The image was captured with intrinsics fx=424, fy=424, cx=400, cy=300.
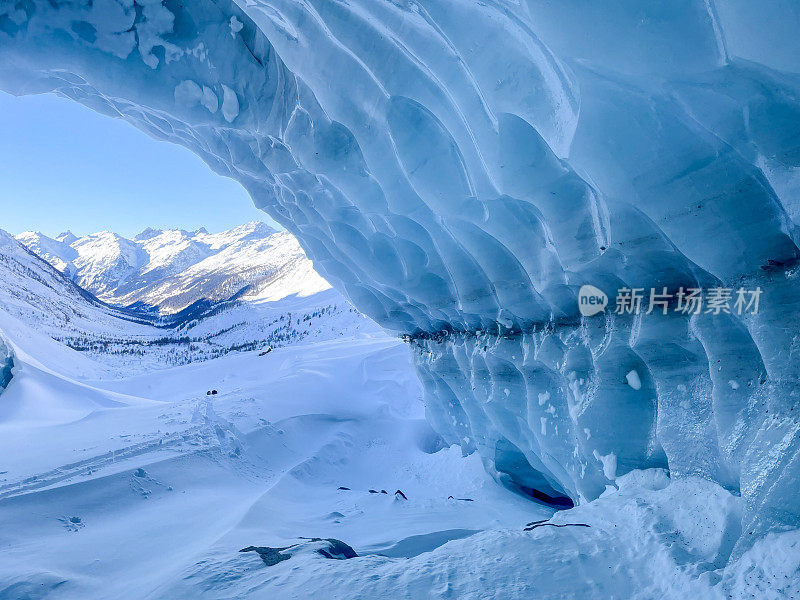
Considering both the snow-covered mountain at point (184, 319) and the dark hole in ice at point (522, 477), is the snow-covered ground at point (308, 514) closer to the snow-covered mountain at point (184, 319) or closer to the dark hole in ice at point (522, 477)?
the dark hole in ice at point (522, 477)

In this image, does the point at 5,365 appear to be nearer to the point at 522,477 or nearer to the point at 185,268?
the point at 522,477

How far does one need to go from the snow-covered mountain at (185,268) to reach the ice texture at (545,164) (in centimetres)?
4321

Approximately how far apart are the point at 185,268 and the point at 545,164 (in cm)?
16505

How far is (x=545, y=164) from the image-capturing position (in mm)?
2855

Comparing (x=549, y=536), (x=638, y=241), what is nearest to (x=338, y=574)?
(x=549, y=536)

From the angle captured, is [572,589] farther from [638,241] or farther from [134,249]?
[134,249]

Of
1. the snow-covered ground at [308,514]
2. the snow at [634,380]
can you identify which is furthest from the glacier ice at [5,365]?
the snow at [634,380]

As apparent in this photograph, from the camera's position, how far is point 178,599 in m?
2.37

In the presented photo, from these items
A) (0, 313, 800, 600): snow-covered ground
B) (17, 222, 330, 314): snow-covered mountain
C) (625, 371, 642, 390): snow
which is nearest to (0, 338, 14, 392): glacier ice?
(0, 313, 800, 600): snow-covered ground

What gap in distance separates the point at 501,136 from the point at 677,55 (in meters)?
1.11

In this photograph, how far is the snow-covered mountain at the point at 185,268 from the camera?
69125 millimetres

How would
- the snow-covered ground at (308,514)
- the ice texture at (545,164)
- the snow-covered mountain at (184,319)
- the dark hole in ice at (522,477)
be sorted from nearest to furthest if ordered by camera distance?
1. the ice texture at (545,164)
2. the snow-covered ground at (308,514)
3. the dark hole in ice at (522,477)
4. the snow-covered mountain at (184,319)

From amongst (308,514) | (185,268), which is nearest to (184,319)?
(308,514)

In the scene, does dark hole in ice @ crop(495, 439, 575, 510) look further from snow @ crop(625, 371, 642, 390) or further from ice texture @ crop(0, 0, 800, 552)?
snow @ crop(625, 371, 642, 390)
